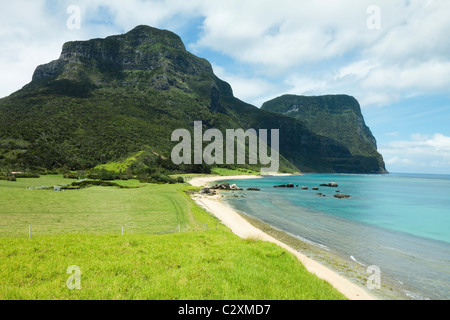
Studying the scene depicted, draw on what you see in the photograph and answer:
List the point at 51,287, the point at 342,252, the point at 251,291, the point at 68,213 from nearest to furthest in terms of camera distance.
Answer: the point at 51,287, the point at 251,291, the point at 342,252, the point at 68,213

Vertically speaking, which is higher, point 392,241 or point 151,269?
point 151,269

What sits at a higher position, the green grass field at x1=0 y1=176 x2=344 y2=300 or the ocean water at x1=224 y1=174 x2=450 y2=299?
the green grass field at x1=0 y1=176 x2=344 y2=300

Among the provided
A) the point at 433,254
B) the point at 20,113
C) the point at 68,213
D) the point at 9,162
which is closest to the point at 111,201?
the point at 68,213

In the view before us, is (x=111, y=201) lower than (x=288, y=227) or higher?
higher

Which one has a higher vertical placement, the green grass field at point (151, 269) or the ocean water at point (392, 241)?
the green grass field at point (151, 269)

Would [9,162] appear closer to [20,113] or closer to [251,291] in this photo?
[20,113]

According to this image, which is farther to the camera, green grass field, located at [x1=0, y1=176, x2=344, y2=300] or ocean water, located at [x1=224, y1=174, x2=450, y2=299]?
ocean water, located at [x1=224, y1=174, x2=450, y2=299]

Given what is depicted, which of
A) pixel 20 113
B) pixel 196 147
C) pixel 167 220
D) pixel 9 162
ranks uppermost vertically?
pixel 20 113

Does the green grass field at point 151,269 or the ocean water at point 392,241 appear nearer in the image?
the green grass field at point 151,269

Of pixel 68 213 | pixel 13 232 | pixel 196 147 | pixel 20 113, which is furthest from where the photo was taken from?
pixel 196 147

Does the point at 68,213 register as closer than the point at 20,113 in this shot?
Yes

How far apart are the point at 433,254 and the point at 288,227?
1815cm

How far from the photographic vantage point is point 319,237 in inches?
1259

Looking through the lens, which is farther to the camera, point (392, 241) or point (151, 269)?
point (392, 241)
